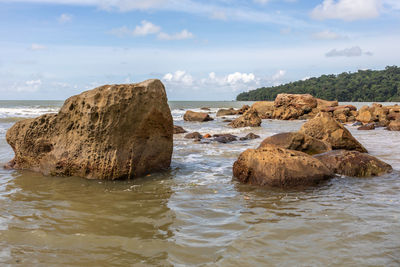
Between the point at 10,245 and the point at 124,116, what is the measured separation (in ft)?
11.4

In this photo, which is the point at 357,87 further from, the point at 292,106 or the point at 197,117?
the point at 197,117

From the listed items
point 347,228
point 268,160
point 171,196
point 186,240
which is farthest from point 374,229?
point 171,196

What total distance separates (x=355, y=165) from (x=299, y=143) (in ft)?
5.96

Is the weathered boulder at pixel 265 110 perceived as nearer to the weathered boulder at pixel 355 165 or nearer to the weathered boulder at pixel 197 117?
the weathered boulder at pixel 197 117

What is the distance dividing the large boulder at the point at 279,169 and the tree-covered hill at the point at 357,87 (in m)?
78.5

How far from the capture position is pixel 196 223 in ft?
13.1

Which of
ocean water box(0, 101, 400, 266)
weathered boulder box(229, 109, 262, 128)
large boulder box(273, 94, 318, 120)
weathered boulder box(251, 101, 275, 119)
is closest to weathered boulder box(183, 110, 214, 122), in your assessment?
weathered boulder box(229, 109, 262, 128)

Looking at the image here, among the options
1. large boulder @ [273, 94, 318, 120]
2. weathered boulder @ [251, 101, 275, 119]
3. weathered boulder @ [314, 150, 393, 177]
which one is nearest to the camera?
weathered boulder @ [314, 150, 393, 177]

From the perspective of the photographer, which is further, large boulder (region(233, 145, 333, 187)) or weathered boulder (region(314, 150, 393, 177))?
weathered boulder (region(314, 150, 393, 177))

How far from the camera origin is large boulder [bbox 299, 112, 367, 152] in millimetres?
9406

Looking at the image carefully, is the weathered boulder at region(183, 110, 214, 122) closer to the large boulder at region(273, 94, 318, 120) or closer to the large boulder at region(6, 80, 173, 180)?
the large boulder at region(273, 94, 318, 120)

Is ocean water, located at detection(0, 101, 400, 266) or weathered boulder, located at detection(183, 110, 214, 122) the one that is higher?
weathered boulder, located at detection(183, 110, 214, 122)

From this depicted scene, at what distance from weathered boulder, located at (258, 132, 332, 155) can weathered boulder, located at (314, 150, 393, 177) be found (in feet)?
4.35

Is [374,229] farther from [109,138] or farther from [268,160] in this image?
[109,138]
